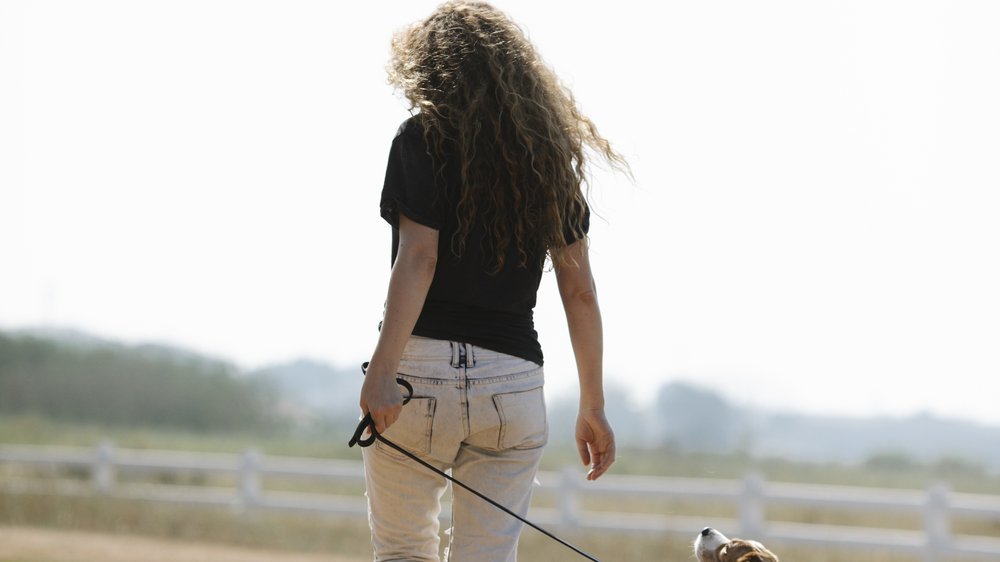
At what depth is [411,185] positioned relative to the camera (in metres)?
2.75

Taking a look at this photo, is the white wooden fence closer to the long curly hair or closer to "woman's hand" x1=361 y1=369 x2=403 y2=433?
the long curly hair

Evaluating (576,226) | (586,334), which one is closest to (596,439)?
(586,334)

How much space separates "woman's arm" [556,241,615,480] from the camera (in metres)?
3.00

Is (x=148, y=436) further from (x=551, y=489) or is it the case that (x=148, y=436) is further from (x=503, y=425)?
(x=503, y=425)

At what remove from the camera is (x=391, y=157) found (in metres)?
2.80

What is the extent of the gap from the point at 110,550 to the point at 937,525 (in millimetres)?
6950

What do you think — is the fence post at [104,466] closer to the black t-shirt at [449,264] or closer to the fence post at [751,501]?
the fence post at [751,501]

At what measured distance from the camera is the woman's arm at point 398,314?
266 centimetres

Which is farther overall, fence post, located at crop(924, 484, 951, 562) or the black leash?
fence post, located at crop(924, 484, 951, 562)

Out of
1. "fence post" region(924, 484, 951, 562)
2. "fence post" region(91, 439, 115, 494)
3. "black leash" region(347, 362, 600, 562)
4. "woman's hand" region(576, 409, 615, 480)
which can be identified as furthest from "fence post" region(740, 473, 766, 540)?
"black leash" region(347, 362, 600, 562)

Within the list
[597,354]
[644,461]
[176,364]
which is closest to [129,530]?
[597,354]

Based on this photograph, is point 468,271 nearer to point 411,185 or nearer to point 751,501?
point 411,185

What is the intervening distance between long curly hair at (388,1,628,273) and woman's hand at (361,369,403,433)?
0.36 meters

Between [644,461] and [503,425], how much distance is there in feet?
79.2
